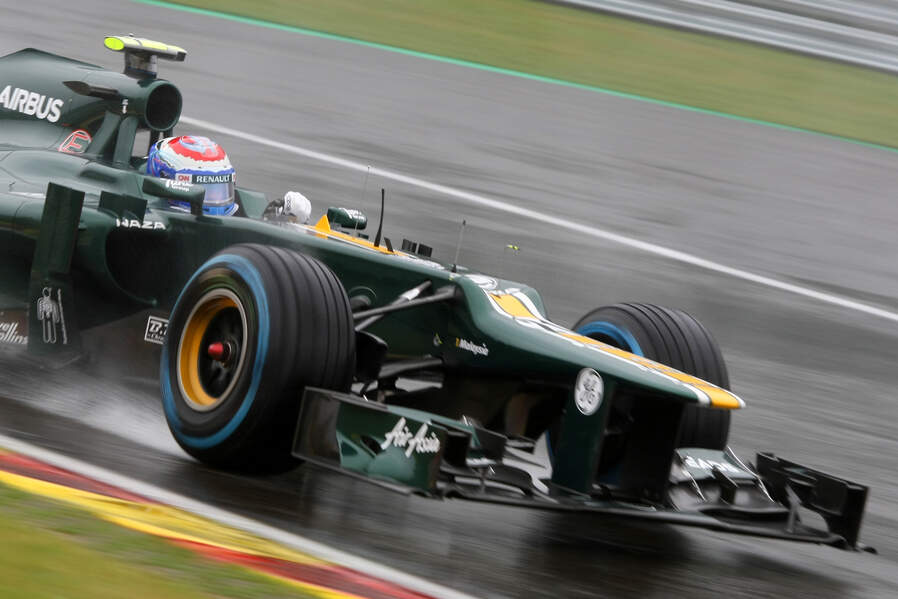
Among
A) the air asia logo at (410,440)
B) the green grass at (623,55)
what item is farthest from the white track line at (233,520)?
the green grass at (623,55)

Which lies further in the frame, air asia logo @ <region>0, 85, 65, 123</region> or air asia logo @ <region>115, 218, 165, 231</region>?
air asia logo @ <region>0, 85, 65, 123</region>

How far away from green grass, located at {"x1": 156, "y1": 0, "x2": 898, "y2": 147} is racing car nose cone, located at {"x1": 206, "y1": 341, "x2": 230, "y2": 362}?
470 inches

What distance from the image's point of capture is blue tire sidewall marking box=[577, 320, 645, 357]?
6316mm

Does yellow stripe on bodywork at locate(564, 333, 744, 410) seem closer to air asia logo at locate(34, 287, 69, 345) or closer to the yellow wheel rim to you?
the yellow wheel rim

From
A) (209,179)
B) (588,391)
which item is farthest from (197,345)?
(588,391)

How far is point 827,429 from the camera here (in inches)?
324

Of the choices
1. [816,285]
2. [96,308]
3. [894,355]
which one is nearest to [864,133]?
[816,285]

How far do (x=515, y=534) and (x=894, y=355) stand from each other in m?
5.58

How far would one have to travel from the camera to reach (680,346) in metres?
6.31

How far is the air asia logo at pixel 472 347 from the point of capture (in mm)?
5883

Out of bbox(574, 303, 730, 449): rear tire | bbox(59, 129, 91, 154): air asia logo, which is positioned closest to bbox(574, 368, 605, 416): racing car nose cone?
bbox(574, 303, 730, 449): rear tire

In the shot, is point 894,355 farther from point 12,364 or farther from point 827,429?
point 12,364

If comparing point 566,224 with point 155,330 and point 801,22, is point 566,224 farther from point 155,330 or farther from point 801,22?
point 801,22

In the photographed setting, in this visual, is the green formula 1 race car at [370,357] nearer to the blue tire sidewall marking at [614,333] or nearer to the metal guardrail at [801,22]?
the blue tire sidewall marking at [614,333]
